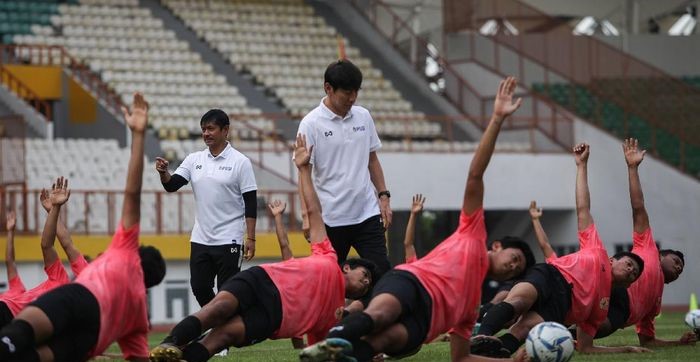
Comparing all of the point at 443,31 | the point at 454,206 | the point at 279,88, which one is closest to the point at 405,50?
the point at 443,31

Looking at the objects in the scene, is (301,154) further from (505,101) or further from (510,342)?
(510,342)

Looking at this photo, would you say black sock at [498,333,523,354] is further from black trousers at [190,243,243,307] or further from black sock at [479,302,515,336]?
black trousers at [190,243,243,307]

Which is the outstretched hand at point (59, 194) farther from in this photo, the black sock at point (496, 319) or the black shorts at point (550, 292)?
the black shorts at point (550, 292)

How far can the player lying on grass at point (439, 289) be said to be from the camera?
8.73 meters

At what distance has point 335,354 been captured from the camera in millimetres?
8312

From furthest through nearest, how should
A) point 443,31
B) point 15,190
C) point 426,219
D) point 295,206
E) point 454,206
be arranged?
point 426,219 < point 443,31 < point 454,206 < point 295,206 < point 15,190

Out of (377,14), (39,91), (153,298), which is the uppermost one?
(377,14)

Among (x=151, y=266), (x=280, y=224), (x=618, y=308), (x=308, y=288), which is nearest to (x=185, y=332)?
(x=151, y=266)

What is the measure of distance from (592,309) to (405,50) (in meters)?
22.2

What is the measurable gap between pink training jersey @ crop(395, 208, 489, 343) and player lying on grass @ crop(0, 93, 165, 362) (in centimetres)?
175

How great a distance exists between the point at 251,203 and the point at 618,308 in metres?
3.22

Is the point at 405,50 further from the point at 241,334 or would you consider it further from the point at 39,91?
the point at 241,334

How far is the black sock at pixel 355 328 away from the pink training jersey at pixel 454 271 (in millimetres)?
513

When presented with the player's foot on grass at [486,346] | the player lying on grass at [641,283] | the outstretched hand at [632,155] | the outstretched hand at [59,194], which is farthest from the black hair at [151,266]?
the outstretched hand at [632,155]
